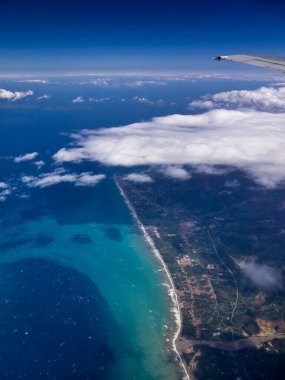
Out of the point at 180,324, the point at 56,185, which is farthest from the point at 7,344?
the point at 56,185

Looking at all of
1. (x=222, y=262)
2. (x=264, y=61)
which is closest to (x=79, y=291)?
(x=222, y=262)

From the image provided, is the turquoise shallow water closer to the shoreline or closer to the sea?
the sea

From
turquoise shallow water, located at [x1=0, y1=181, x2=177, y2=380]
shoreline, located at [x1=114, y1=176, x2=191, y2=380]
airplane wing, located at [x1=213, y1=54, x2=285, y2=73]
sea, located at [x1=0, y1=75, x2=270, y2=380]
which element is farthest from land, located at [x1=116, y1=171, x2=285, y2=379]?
airplane wing, located at [x1=213, y1=54, x2=285, y2=73]

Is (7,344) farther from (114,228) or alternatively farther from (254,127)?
(254,127)

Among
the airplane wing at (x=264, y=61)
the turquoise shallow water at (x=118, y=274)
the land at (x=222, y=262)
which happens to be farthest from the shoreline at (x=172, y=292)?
the airplane wing at (x=264, y=61)

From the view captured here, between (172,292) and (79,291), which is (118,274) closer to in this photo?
(79,291)
